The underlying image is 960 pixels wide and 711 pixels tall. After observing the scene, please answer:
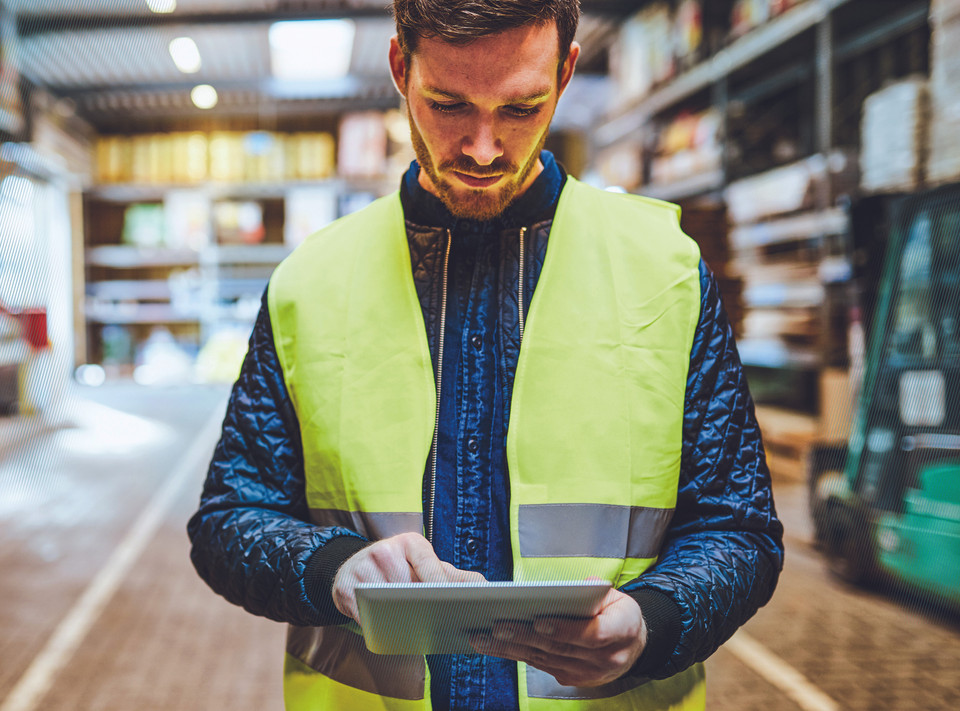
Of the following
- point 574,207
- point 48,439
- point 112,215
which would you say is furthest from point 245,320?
point 112,215

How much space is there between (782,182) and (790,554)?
1885mm

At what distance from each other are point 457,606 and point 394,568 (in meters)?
0.11

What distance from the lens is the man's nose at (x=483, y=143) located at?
2.81ft

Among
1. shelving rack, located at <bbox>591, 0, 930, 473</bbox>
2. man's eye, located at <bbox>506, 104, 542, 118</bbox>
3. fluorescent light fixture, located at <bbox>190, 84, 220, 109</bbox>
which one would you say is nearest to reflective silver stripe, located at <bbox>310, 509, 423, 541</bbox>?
man's eye, located at <bbox>506, 104, 542, 118</bbox>

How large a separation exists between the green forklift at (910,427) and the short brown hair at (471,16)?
72.2 inches

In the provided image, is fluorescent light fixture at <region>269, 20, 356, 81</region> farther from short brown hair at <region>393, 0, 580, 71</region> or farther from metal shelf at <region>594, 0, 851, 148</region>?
short brown hair at <region>393, 0, 580, 71</region>

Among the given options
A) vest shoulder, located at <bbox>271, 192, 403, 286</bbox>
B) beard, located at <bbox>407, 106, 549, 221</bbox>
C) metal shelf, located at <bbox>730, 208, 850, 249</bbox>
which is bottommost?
vest shoulder, located at <bbox>271, 192, 403, 286</bbox>

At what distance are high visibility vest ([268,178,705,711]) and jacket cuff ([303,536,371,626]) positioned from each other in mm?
54

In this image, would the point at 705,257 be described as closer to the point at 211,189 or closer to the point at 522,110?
the point at 522,110

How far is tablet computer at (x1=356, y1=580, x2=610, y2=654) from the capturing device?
2.01 feet

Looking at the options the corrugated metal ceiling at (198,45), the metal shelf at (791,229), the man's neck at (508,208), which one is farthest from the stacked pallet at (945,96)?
the man's neck at (508,208)

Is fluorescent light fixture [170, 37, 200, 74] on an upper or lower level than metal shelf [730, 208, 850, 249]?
upper

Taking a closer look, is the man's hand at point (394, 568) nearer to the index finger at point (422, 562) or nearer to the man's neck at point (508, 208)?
the index finger at point (422, 562)

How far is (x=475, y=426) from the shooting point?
2.91ft
